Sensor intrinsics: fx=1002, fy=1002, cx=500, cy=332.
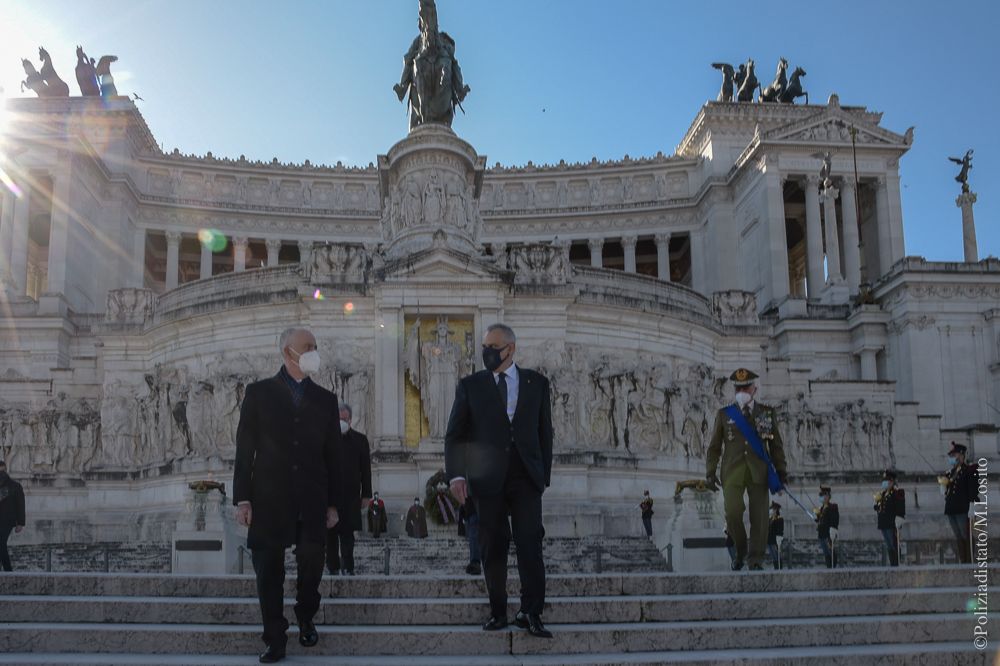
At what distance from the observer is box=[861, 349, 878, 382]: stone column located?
49250 mm

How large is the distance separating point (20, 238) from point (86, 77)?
1458cm

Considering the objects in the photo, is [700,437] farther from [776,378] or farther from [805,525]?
[776,378]

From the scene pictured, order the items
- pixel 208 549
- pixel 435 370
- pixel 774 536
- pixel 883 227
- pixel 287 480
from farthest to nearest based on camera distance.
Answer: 1. pixel 883 227
2. pixel 435 370
3. pixel 774 536
4. pixel 208 549
5. pixel 287 480

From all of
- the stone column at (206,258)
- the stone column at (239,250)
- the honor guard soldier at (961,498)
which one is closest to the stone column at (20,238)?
Result: the stone column at (206,258)

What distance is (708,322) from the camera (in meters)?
29.8

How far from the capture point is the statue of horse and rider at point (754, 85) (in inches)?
2899

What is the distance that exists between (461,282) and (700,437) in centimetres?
806

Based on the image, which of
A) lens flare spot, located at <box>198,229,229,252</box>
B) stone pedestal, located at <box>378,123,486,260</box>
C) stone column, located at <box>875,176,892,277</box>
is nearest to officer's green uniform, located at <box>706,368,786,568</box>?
stone pedestal, located at <box>378,123,486,260</box>

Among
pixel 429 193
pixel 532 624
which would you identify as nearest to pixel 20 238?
pixel 429 193

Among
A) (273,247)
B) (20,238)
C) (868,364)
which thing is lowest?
(868,364)

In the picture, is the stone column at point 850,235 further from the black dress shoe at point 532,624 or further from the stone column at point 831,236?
the black dress shoe at point 532,624

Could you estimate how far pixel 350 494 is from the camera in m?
11.5

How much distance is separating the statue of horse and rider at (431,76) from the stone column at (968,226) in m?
31.8

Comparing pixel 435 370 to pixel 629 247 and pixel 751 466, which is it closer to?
pixel 751 466
